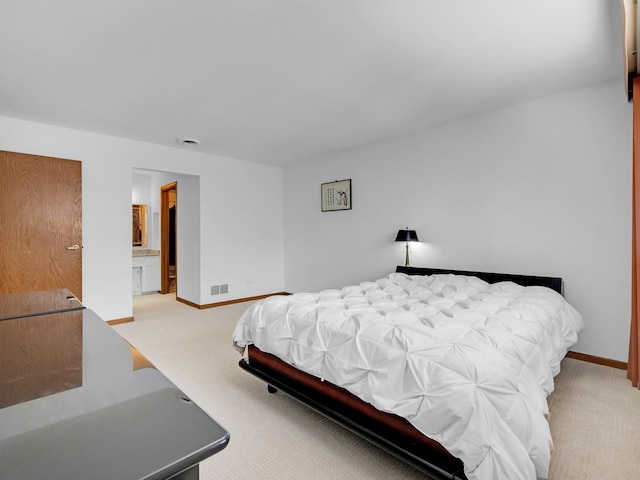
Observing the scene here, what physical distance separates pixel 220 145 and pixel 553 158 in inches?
157

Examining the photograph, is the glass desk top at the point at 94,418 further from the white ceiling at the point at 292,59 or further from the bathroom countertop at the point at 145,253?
the bathroom countertop at the point at 145,253

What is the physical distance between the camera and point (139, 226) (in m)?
7.20

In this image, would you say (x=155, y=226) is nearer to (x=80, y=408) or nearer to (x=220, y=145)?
(x=220, y=145)

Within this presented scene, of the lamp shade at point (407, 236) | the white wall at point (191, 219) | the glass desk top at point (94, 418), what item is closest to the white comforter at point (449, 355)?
the glass desk top at point (94, 418)

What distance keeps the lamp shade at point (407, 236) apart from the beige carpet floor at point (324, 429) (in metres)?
1.86

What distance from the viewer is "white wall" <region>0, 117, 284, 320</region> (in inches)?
163

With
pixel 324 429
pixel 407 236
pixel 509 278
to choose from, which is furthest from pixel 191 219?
pixel 509 278

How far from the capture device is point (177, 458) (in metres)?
0.48

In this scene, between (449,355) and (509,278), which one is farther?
(509,278)

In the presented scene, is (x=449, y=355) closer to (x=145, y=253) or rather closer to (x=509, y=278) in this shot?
(x=509, y=278)

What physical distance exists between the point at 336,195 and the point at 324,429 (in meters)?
3.68

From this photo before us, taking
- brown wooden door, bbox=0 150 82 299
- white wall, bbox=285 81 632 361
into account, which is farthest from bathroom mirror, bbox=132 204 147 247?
white wall, bbox=285 81 632 361

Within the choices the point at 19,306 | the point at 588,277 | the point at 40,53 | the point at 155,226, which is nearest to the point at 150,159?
the point at 40,53

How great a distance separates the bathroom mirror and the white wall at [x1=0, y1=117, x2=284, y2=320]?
7.09ft
